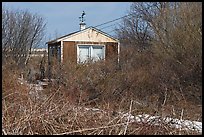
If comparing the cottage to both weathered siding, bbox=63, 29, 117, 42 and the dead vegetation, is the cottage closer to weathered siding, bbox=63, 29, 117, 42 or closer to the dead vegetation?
weathered siding, bbox=63, 29, 117, 42

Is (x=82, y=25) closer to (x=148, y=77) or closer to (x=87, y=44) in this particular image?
(x=87, y=44)

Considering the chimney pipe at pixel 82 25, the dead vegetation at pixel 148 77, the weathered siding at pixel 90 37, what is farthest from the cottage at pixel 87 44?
the dead vegetation at pixel 148 77

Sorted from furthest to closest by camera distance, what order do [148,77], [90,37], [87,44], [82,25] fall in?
1. [82,25]
2. [90,37]
3. [87,44]
4. [148,77]

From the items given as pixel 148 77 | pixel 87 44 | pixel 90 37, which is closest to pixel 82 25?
pixel 90 37

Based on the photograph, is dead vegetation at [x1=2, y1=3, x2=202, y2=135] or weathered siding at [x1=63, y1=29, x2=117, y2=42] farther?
weathered siding at [x1=63, y1=29, x2=117, y2=42]

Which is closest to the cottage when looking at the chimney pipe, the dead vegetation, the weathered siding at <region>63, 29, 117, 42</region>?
the weathered siding at <region>63, 29, 117, 42</region>

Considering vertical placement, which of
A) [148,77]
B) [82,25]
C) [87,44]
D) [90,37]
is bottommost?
[148,77]

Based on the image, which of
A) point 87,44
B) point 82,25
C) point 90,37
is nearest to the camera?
point 87,44

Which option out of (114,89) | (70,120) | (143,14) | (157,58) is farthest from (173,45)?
(143,14)

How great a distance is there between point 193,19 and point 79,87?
523cm

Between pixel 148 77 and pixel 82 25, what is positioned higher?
pixel 82 25

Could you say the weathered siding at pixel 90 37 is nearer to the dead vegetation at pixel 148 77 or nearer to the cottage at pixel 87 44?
the cottage at pixel 87 44

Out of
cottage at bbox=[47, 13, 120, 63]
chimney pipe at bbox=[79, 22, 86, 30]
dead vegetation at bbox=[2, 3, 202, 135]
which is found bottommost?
dead vegetation at bbox=[2, 3, 202, 135]

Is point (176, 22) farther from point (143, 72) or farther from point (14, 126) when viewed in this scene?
point (14, 126)
